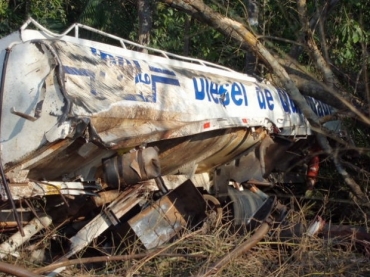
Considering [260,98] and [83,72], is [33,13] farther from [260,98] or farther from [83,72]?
[83,72]

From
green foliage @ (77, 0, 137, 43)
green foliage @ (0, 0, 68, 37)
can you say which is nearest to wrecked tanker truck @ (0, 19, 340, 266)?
green foliage @ (77, 0, 137, 43)

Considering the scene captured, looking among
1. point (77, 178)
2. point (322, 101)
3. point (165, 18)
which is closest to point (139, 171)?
point (77, 178)

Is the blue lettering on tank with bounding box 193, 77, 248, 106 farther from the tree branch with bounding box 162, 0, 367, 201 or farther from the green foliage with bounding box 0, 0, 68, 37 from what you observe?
the green foliage with bounding box 0, 0, 68, 37

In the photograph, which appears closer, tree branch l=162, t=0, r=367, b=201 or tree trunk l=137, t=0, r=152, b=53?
tree branch l=162, t=0, r=367, b=201

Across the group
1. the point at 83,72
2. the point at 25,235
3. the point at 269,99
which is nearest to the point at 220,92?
the point at 269,99

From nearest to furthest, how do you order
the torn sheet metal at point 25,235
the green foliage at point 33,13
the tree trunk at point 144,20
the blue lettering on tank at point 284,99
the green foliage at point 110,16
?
the torn sheet metal at point 25,235 → the blue lettering on tank at point 284,99 → the tree trunk at point 144,20 → the green foliage at point 110,16 → the green foliage at point 33,13

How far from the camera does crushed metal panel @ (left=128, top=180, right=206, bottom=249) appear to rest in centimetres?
584

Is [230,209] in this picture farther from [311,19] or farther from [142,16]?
[142,16]

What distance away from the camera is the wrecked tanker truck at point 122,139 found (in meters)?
5.09

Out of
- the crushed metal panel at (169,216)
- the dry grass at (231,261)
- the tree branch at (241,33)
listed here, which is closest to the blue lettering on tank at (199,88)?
the crushed metal panel at (169,216)

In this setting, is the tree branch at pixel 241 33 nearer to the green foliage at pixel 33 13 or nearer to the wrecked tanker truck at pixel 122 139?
the wrecked tanker truck at pixel 122 139

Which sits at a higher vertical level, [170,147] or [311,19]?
[311,19]

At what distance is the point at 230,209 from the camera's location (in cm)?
662

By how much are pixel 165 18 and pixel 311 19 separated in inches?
155
